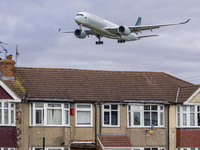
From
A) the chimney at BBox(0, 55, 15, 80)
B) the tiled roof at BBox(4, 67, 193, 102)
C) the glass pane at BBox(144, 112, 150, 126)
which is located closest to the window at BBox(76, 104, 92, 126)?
the tiled roof at BBox(4, 67, 193, 102)


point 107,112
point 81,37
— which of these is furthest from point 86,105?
point 81,37

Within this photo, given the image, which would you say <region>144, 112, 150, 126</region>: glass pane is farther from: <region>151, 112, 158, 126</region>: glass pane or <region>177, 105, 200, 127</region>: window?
<region>177, 105, 200, 127</region>: window

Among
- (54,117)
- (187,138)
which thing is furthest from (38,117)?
(187,138)

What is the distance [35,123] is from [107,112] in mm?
5353

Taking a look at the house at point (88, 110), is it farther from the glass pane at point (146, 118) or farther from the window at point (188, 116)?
the window at point (188, 116)

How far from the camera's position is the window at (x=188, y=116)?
37.8 meters

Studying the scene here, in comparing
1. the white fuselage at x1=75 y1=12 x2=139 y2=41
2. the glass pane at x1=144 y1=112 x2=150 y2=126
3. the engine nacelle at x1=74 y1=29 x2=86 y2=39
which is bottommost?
the glass pane at x1=144 y1=112 x2=150 y2=126

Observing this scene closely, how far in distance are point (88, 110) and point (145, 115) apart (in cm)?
432

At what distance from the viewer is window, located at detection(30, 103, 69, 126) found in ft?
114

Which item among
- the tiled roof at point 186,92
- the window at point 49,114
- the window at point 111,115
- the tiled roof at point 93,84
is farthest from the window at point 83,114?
the tiled roof at point 186,92

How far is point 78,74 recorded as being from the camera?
38812 millimetres

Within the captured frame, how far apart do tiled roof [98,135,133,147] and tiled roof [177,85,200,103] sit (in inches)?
208

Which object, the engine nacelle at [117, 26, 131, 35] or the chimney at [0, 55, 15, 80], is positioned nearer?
the chimney at [0, 55, 15, 80]

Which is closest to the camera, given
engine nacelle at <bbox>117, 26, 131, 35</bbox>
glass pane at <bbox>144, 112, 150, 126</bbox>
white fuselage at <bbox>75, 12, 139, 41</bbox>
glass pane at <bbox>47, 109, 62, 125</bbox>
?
glass pane at <bbox>47, 109, 62, 125</bbox>
